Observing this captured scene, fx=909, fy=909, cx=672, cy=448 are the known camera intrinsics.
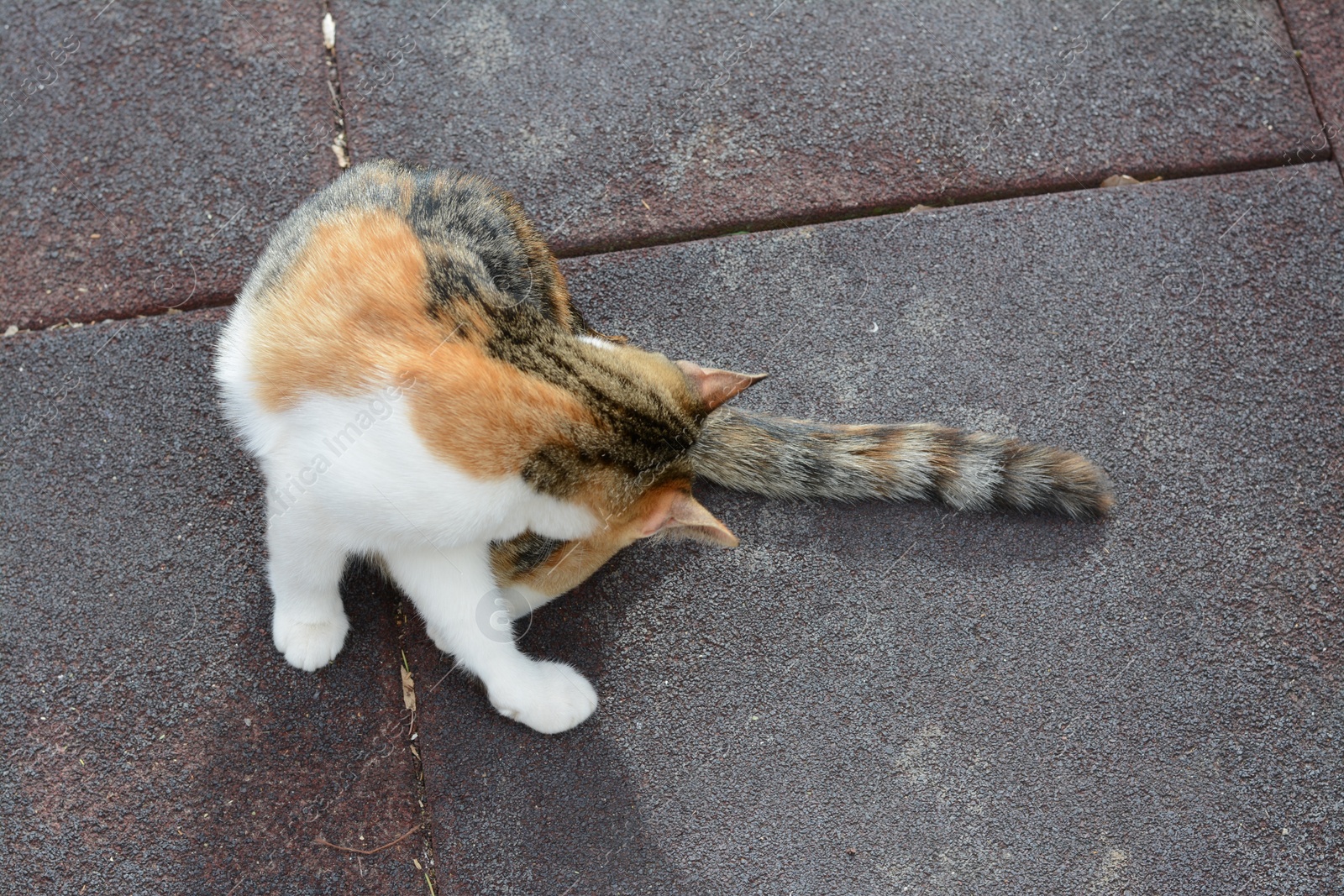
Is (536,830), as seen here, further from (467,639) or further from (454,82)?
(454,82)

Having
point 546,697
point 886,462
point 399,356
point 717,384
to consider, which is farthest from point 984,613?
point 399,356

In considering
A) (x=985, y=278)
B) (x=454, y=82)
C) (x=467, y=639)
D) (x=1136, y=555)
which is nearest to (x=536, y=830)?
(x=467, y=639)

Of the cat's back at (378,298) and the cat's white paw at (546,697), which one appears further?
the cat's white paw at (546,697)

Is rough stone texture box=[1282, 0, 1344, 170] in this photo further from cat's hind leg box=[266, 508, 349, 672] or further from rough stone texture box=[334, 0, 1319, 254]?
A: cat's hind leg box=[266, 508, 349, 672]

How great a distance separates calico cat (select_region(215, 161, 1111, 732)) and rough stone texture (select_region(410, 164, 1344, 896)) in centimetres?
23

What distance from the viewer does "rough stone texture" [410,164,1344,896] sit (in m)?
2.45

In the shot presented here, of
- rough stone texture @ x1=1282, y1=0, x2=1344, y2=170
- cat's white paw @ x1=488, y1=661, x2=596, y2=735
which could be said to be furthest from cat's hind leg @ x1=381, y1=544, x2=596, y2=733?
rough stone texture @ x1=1282, y1=0, x2=1344, y2=170

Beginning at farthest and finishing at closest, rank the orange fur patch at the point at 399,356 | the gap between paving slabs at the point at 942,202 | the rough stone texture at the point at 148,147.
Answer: the gap between paving slabs at the point at 942,202 < the rough stone texture at the point at 148,147 < the orange fur patch at the point at 399,356

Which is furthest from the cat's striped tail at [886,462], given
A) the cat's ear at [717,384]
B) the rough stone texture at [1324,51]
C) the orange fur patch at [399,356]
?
the rough stone texture at [1324,51]

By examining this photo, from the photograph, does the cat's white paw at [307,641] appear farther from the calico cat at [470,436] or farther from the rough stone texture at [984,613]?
the rough stone texture at [984,613]

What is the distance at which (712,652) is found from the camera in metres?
2.59

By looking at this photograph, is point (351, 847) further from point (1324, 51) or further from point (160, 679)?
point (1324, 51)

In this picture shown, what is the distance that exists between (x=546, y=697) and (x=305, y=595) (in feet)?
2.23

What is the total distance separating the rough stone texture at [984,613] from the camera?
2449 millimetres
